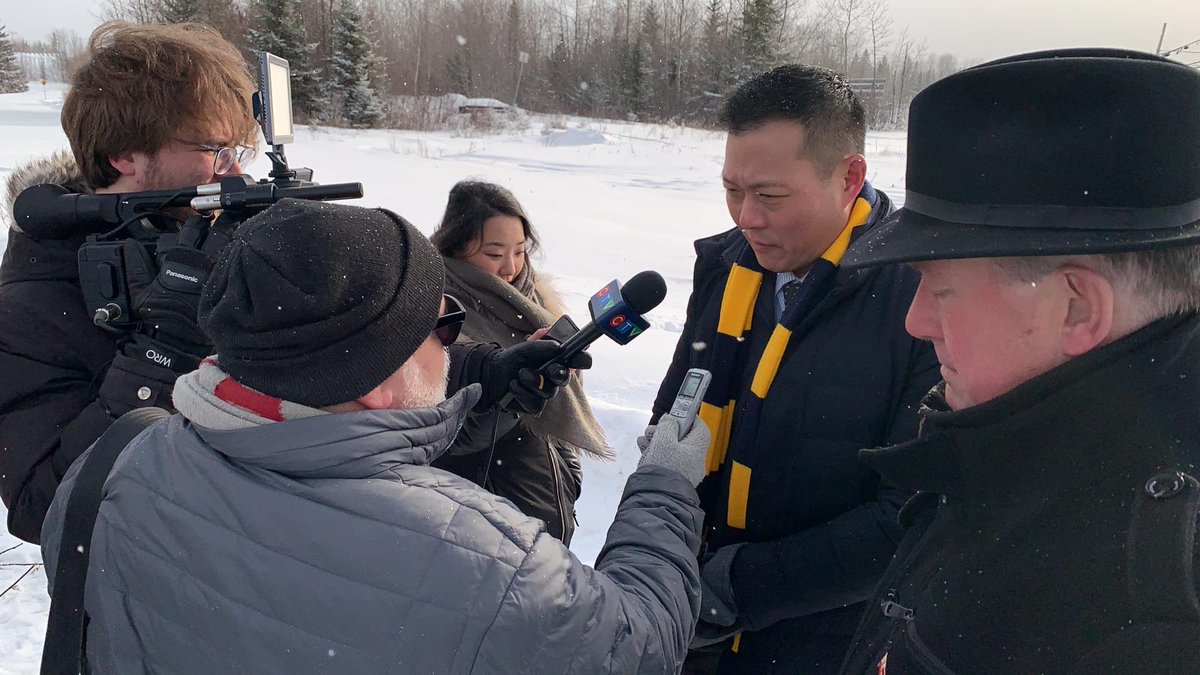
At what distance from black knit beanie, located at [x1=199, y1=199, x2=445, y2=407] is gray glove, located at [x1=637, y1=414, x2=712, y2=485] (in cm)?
64

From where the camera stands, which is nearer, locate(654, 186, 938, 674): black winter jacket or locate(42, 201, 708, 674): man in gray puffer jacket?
locate(42, 201, 708, 674): man in gray puffer jacket

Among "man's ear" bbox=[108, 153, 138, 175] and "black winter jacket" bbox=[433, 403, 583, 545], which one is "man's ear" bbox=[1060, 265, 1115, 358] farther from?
"man's ear" bbox=[108, 153, 138, 175]

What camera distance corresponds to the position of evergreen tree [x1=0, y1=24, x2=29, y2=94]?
105ft

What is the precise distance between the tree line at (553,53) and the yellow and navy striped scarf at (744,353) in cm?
2690

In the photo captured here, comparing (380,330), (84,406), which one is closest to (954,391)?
(380,330)

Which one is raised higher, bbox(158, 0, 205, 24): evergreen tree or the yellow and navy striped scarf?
bbox(158, 0, 205, 24): evergreen tree

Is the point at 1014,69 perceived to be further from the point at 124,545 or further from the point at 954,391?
the point at 124,545

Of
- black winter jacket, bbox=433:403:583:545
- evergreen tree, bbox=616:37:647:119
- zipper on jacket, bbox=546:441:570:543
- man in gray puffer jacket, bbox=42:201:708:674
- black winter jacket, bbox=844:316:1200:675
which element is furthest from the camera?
evergreen tree, bbox=616:37:647:119

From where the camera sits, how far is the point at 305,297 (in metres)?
1.01

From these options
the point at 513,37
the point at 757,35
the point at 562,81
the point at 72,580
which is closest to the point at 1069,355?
the point at 72,580

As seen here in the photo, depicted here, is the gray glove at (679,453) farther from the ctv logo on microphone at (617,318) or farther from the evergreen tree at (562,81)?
the evergreen tree at (562,81)

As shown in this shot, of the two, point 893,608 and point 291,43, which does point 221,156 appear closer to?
point 893,608

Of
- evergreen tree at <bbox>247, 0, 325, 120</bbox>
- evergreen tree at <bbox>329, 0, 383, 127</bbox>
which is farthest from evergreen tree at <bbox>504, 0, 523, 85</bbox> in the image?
evergreen tree at <bbox>247, 0, 325, 120</bbox>

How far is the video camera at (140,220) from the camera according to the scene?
1.65m
